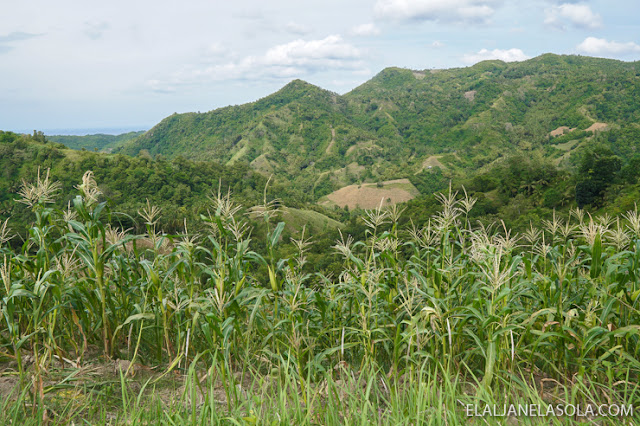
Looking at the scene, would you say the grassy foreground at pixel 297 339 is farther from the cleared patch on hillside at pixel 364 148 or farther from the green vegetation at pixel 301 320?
the cleared patch on hillside at pixel 364 148

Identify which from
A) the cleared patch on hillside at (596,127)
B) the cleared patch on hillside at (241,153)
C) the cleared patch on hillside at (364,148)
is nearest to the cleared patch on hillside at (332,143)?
the cleared patch on hillside at (364,148)

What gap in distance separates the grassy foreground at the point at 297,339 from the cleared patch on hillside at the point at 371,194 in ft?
272

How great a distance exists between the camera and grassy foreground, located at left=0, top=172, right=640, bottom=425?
7.64 ft

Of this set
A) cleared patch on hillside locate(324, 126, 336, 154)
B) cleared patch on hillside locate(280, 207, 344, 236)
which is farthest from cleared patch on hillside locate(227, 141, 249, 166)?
cleared patch on hillside locate(280, 207, 344, 236)

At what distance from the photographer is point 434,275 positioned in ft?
10.0

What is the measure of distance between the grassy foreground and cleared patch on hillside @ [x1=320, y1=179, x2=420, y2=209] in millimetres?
82912

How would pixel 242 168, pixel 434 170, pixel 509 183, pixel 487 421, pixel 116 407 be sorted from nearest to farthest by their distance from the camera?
pixel 487 421 → pixel 116 407 → pixel 509 183 → pixel 242 168 → pixel 434 170

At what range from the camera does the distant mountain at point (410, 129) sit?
114250 mm

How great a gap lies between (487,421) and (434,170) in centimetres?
10588

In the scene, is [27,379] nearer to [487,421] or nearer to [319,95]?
[487,421]

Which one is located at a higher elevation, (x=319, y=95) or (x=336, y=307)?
(x=319, y=95)

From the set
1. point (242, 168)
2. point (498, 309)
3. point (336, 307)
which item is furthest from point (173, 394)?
point (242, 168)

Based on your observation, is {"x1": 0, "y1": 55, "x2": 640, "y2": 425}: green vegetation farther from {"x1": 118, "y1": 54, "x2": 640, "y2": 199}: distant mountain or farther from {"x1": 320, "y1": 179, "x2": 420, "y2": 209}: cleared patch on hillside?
{"x1": 118, "y1": 54, "x2": 640, "y2": 199}: distant mountain

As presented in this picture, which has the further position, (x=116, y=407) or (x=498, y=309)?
(x=498, y=309)
